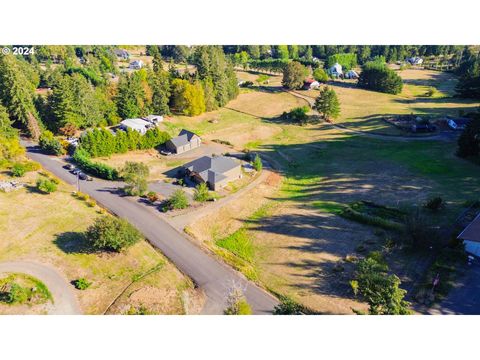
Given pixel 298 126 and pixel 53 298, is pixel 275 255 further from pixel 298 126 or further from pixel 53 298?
pixel 298 126

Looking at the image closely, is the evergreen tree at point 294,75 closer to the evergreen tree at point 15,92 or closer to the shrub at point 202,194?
the evergreen tree at point 15,92

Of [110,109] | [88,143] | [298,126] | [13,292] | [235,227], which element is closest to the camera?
[13,292]

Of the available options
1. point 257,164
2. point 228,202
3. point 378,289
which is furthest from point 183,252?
point 257,164

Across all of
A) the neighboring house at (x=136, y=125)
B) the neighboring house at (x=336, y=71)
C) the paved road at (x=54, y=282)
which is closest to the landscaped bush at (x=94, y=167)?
the neighboring house at (x=136, y=125)

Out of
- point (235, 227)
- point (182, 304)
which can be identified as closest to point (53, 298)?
point (182, 304)

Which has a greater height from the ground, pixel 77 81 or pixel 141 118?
pixel 77 81

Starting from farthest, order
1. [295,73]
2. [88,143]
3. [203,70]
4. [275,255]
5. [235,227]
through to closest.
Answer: [295,73] → [203,70] → [88,143] → [235,227] → [275,255]
